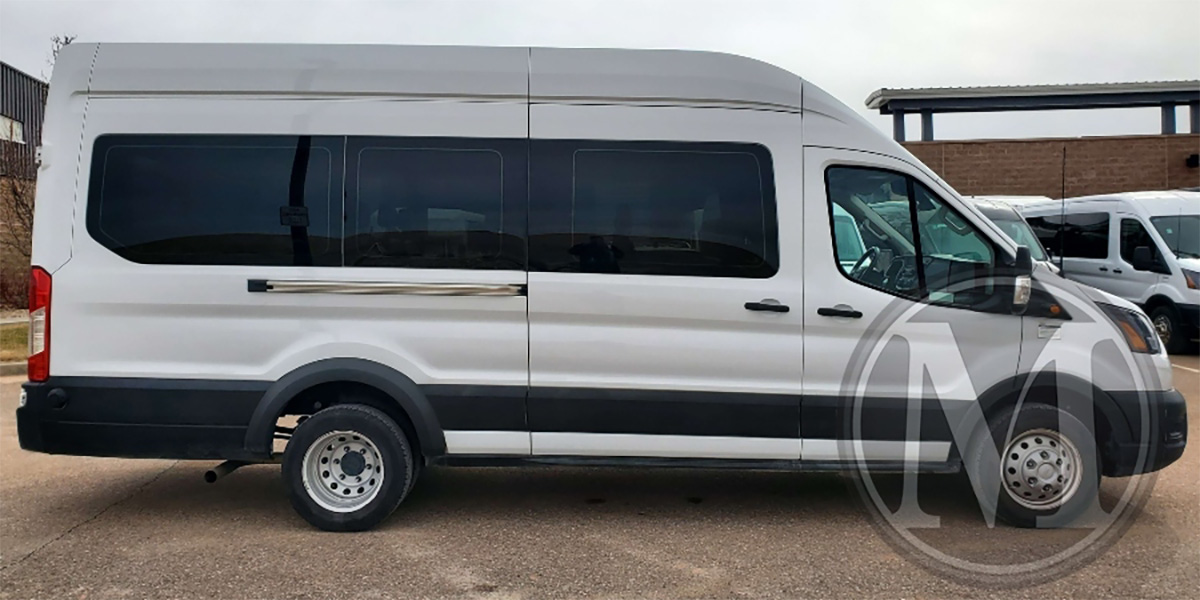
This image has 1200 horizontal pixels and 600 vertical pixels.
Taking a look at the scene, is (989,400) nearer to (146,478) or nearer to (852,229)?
(852,229)

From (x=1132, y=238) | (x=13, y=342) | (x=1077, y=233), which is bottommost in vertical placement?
(x=13, y=342)

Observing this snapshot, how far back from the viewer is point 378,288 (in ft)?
17.5

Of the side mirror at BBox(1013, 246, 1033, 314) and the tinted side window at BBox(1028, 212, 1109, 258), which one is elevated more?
the tinted side window at BBox(1028, 212, 1109, 258)

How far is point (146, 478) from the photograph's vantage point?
6.77 m

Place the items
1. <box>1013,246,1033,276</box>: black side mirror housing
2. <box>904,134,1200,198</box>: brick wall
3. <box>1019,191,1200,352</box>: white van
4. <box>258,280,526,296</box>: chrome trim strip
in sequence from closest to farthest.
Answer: <box>258,280,526,296</box>: chrome trim strip, <box>1013,246,1033,276</box>: black side mirror housing, <box>1019,191,1200,352</box>: white van, <box>904,134,1200,198</box>: brick wall

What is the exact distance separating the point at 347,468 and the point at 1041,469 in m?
3.79

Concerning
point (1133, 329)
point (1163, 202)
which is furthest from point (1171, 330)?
point (1133, 329)

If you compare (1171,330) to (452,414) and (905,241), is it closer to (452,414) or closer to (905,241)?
(905,241)

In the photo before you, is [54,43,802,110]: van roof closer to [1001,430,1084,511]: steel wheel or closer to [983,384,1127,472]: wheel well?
[983,384,1127,472]: wheel well

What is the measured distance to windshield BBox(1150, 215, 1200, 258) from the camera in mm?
13352

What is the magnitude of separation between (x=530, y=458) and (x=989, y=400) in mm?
2503

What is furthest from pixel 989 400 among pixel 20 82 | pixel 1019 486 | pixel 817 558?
pixel 20 82

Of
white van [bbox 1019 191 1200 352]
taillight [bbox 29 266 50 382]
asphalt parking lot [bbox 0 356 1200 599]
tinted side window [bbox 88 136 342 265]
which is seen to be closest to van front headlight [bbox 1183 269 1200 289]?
white van [bbox 1019 191 1200 352]

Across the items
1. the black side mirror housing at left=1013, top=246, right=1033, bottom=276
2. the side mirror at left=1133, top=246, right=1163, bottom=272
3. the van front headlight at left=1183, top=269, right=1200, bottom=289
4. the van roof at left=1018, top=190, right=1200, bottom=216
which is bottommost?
the black side mirror housing at left=1013, top=246, right=1033, bottom=276
